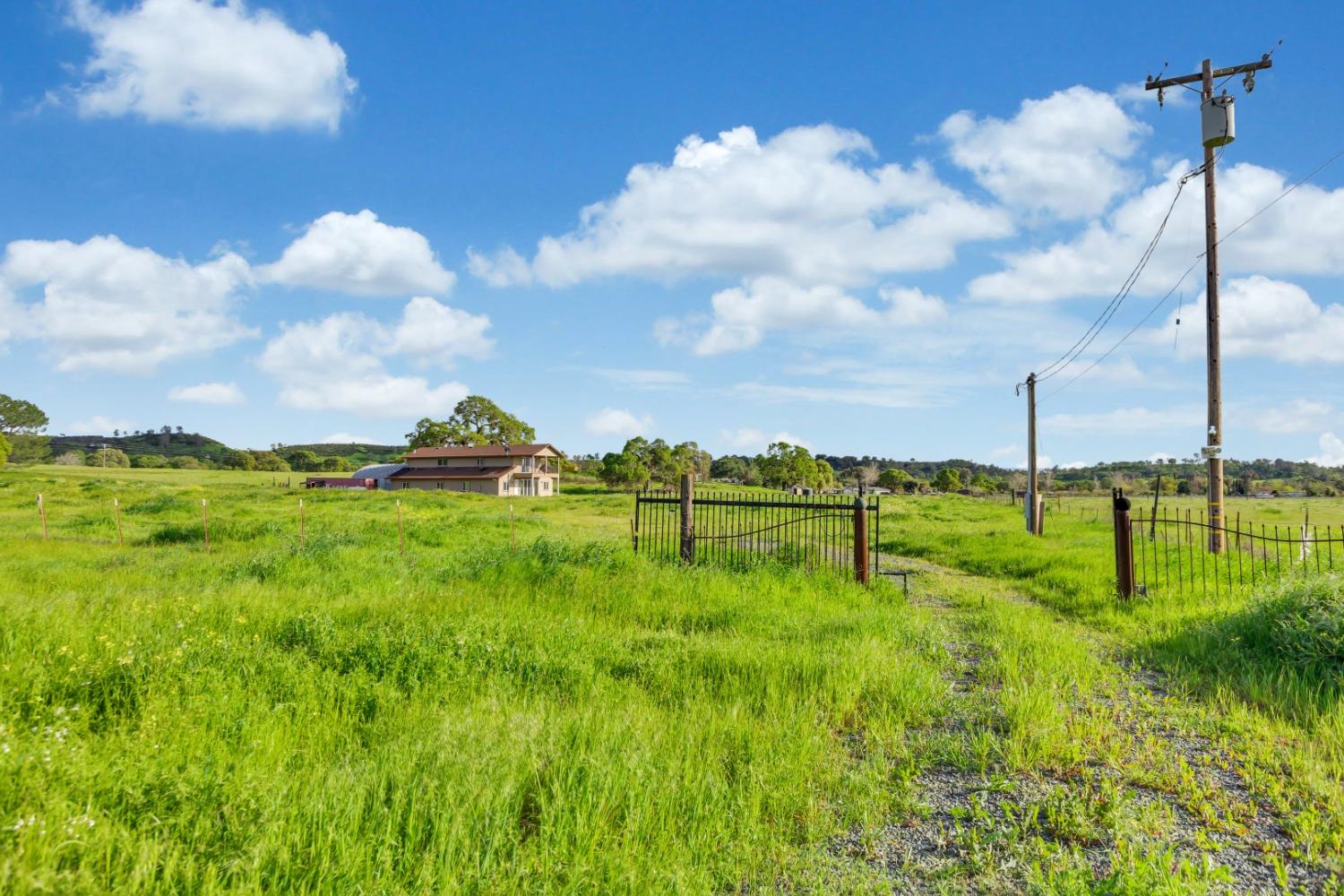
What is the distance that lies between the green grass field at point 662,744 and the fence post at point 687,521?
112 inches

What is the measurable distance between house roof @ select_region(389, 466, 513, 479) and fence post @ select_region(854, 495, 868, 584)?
2181 inches

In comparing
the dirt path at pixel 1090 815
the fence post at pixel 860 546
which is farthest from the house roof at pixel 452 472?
the dirt path at pixel 1090 815

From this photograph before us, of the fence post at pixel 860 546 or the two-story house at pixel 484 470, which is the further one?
the two-story house at pixel 484 470

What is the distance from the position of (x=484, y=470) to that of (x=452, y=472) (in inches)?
191

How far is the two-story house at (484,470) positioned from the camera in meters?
64.4

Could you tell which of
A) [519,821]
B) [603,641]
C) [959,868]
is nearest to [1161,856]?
[959,868]

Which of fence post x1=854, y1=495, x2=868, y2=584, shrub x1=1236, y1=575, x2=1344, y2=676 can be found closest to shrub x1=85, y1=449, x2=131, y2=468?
fence post x1=854, y1=495, x2=868, y2=584

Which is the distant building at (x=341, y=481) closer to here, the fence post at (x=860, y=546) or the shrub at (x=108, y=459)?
the shrub at (x=108, y=459)

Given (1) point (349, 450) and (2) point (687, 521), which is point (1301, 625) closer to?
(2) point (687, 521)

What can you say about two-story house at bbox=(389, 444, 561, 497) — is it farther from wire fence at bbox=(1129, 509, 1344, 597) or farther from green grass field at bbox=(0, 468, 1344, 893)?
green grass field at bbox=(0, 468, 1344, 893)

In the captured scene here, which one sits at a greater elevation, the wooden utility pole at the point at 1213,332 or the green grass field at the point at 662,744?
the wooden utility pole at the point at 1213,332

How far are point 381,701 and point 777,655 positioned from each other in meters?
3.37

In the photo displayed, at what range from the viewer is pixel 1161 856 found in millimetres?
3467

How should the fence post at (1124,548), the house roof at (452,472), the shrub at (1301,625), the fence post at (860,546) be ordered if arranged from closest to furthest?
the shrub at (1301,625), the fence post at (1124,548), the fence post at (860,546), the house roof at (452,472)
